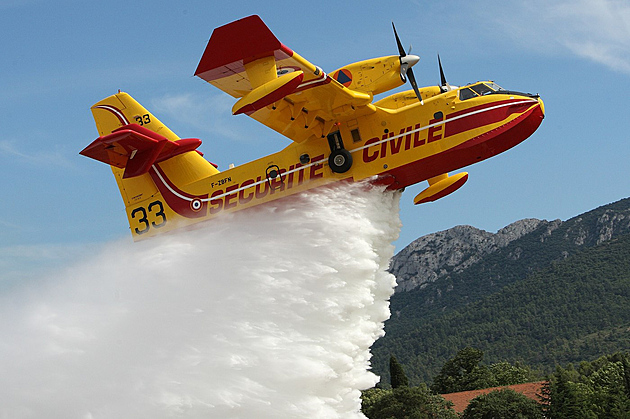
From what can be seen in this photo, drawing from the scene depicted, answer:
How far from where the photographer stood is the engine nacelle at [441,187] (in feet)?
69.9

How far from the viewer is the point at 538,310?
148 metres

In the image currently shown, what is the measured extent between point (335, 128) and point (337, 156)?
764mm

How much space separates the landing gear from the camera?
19109 millimetres

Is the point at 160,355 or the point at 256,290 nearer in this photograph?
the point at 160,355

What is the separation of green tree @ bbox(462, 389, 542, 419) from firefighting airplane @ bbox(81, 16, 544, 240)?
124ft

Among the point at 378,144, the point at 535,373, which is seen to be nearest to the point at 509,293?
the point at 535,373

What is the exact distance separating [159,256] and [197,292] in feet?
7.63

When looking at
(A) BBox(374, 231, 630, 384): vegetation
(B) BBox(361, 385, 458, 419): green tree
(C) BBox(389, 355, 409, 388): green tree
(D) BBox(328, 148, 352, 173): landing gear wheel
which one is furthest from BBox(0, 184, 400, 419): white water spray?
(A) BBox(374, 231, 630, 384): vegetation

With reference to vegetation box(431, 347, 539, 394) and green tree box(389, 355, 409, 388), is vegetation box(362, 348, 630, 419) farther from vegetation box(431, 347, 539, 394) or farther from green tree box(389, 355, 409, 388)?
vegetation box(431, 347, 539, 394)

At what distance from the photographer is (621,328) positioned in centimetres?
12494

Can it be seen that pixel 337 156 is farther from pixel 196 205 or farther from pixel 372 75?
pixel 196 205

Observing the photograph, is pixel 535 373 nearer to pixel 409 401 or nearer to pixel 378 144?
pixel 409 401

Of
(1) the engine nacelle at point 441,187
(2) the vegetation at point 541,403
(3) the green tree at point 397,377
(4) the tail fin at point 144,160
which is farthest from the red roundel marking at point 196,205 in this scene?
(3) the green tree at point 397,377

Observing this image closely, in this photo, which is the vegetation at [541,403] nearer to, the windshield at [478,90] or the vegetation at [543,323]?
the windshield at [478,90]
